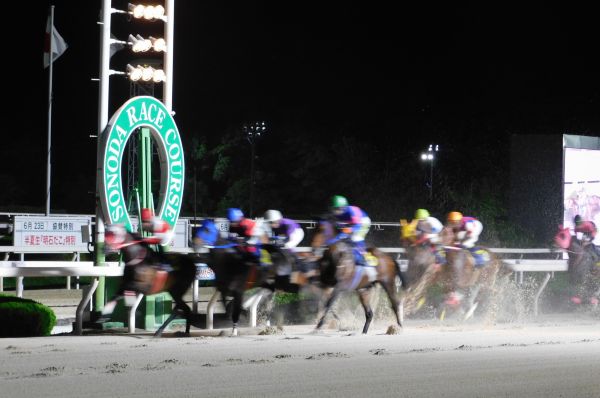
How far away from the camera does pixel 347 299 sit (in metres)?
11.3

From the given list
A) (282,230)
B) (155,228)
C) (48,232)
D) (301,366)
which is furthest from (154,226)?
(48,232)

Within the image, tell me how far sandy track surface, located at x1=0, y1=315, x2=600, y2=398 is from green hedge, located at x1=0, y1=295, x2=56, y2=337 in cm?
37

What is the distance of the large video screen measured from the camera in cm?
1596

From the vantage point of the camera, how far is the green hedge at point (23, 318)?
321 inches

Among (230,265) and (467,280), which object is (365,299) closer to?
(230,265)

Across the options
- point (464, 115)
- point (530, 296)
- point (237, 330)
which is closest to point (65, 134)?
point (464, 115)

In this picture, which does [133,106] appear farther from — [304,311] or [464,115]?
[464,115]

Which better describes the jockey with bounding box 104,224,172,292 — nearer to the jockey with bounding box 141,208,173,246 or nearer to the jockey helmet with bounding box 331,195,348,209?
the jockey with bounding box 141,208,173,246

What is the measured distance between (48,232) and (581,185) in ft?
29.7

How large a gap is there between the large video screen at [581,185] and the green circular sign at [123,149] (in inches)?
321

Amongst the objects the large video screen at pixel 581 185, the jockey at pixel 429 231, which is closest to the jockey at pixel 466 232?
the jockey at pixel 429 231

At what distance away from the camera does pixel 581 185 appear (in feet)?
53.0

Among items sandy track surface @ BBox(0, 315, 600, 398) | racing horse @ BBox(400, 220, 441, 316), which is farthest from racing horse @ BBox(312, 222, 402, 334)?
racing horse @ BBox(400, 220, 441, 316)

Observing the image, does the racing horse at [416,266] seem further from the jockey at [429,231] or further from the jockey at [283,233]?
the jockey at [283,233]
